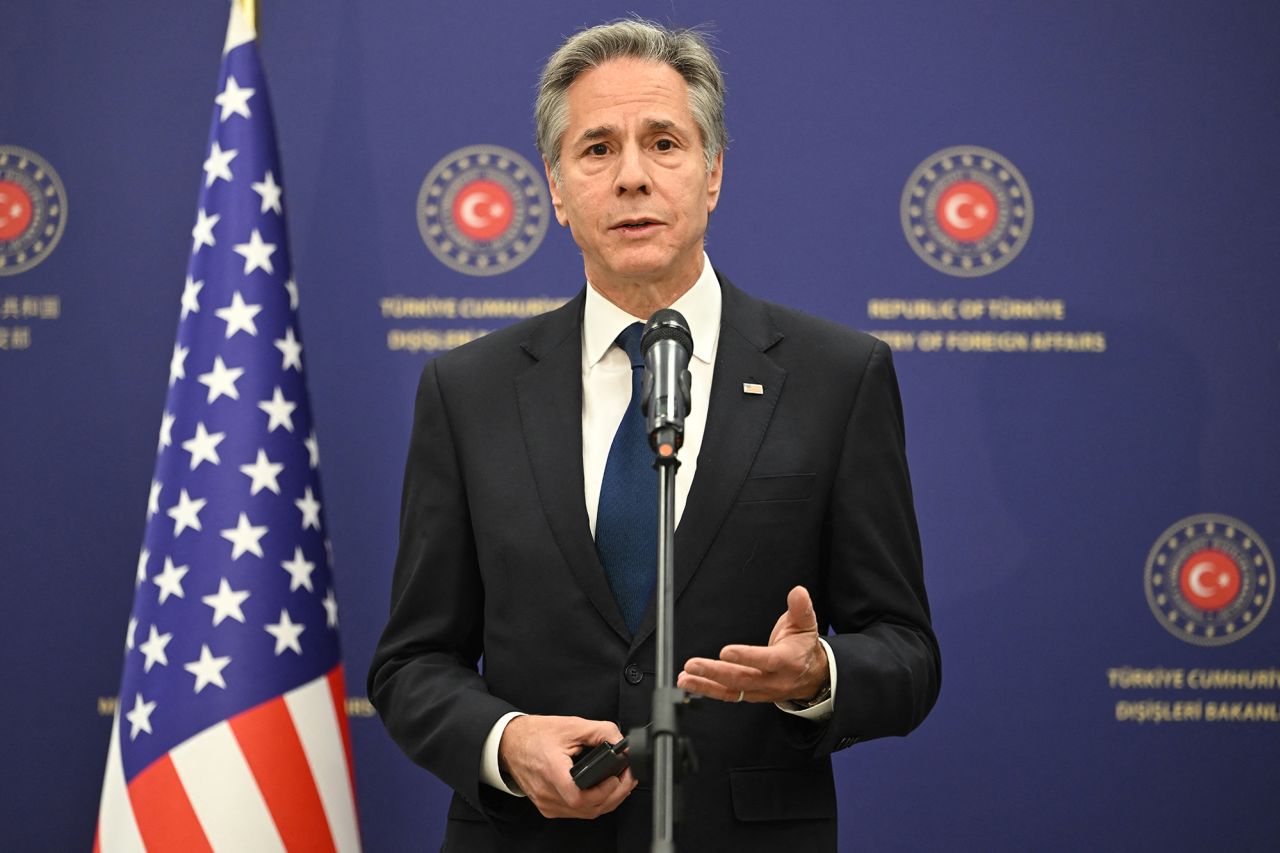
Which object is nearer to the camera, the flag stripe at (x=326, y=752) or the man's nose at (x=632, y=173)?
the man's nose at (x=632, y=173)

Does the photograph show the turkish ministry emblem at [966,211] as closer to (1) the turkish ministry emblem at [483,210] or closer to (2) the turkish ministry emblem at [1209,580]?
(2) the turkish ministry emblem at [1209,580]

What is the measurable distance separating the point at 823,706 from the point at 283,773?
1574mm

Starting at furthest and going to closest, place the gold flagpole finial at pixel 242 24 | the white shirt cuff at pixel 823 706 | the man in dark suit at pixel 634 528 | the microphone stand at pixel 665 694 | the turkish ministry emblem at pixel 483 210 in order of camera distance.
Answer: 1. the turkish ministry emblem at pixel 483 210
2. the gold flagpole finial at pixel 242 24
3. the man in dark suit at pixel 634 528
4. the white shirt cuff at pixel 823 706
5. the microphone stand at pixel 665 694

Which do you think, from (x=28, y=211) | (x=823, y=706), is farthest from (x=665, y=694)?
(x=28, y=211)

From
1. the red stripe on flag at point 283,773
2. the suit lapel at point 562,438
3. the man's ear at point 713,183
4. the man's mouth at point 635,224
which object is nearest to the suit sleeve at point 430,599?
the suit lapel at point 562,438

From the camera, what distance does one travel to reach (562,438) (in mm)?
1832

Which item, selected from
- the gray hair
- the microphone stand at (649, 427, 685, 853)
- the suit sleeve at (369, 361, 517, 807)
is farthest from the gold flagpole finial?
the microphone stand at (649, 427, 685, 853)

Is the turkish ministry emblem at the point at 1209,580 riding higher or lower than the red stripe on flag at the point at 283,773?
higher

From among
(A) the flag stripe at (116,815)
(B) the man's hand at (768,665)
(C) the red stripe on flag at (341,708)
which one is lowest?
(A) the flag stripe at (116,815)

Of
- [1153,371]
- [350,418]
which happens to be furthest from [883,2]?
[350,418]

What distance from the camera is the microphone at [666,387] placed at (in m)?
1.34

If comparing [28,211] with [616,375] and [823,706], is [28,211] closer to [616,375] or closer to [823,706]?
[616,375]

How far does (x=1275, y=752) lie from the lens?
3.12 metres

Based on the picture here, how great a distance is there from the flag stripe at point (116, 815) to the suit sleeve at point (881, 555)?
171 centimetres
